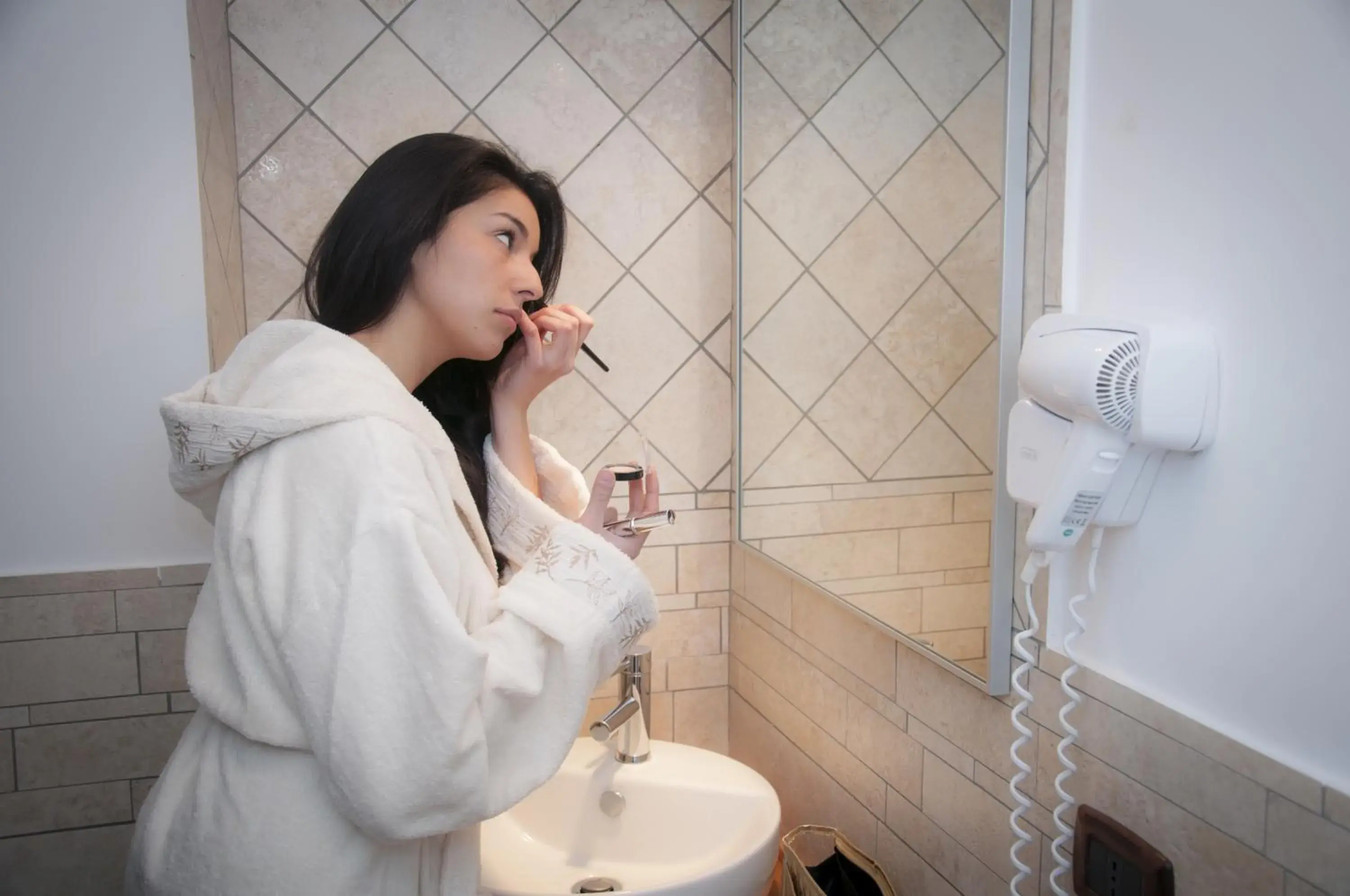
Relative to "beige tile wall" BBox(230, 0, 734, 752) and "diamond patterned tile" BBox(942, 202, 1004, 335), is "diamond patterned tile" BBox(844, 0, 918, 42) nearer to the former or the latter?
"diamond patterned tile" BBox(942, 202, 1004, 335)

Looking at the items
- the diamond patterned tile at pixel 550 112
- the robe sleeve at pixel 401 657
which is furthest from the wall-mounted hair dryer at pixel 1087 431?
the diamond patterned tile at pixel 550 112

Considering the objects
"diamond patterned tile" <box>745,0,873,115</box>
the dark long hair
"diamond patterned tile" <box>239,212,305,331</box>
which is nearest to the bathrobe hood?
the dark long hair

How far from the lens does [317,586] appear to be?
2.68 feet

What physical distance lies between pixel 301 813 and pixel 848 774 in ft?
→ 2.47

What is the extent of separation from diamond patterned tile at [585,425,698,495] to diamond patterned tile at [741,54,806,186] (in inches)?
19.0

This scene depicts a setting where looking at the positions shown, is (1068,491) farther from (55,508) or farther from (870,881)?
(55,508)

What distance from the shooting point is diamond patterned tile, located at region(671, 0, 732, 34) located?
159cm

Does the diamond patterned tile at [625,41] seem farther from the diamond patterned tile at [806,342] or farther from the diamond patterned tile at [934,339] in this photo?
the diamond patterned tile at [934,339]

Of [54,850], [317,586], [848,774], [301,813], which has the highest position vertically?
[317,586]

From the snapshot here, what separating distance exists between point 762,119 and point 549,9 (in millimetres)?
401

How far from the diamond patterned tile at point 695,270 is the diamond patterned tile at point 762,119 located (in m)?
0.12

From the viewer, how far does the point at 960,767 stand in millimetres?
1048

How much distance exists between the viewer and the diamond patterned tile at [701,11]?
1593 mm

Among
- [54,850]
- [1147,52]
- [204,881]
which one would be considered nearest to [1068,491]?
[1147,52]
